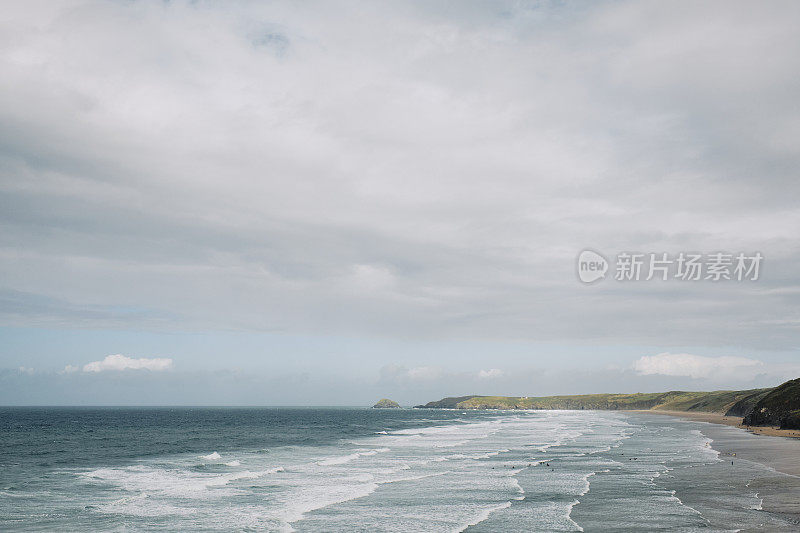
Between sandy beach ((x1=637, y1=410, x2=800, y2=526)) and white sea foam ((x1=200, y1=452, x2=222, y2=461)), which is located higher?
sandy beach ((x1=637, y1=410, x2=800, y2=526))

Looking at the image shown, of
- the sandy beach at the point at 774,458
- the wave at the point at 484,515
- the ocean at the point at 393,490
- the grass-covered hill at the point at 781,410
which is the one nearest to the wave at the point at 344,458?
the ocean at the point at 393,490

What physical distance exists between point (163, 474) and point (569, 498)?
33322 mm

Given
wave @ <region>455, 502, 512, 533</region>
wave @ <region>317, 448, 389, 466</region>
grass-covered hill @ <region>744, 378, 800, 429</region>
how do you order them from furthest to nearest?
1. grass-covered hill @ <region>744, 378, 800, 429</region>
2. wave @ <region>317, 448, 389, 466</region>
3. wave @ <region>455, 502, 512, 533</region>

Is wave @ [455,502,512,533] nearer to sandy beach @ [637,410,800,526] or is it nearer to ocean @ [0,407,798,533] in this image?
ocean @ [0,407,798,533]

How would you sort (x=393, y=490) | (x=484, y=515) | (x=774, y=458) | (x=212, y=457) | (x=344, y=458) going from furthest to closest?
(x=212, y=457) → (x=344, y=458) → (x=774, y=458) → (x=393, y=490) → (x=484, y=515)

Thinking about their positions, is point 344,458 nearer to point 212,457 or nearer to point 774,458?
point 212,457

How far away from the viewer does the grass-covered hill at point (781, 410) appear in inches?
3219

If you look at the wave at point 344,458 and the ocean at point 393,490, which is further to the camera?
the wave at point 344,458

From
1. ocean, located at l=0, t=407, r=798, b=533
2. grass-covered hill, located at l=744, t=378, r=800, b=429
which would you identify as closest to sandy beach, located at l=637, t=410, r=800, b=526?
ocean, located at l=0, t=407, r=798, b=533

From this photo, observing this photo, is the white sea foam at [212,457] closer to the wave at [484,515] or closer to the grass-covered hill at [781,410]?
the wave at [484,515]

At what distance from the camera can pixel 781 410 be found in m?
87.2

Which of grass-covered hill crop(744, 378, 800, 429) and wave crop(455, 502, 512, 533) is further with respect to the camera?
grass-covered hill crop(744, 378, 800, 429)

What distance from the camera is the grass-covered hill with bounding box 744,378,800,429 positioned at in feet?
268

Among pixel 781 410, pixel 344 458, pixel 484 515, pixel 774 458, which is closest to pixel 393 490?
pixel 484 515
